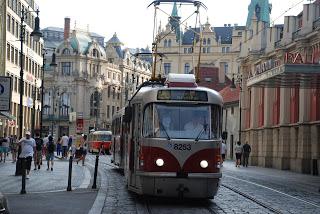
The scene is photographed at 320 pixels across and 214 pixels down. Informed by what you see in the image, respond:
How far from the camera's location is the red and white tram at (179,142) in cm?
1698

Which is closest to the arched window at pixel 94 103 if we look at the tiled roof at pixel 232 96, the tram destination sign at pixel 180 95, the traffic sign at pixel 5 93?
the tiled roof at pixel 232 96

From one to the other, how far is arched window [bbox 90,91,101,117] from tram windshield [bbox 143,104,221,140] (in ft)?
373

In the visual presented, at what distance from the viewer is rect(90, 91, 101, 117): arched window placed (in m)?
131

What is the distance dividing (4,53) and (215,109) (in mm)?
53241

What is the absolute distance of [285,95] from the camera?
168 ft

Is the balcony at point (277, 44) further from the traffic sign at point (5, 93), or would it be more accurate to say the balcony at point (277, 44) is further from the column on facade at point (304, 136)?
the traffic sign at point (5, 93)

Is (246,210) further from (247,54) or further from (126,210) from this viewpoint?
(247,54)

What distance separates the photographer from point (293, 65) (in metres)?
30.4

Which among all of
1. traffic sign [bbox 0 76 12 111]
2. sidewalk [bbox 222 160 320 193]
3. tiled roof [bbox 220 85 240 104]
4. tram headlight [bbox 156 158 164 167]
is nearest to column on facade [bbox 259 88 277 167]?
sidewalk [bbox 222 160 320 193]

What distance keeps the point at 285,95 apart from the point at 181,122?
→ 3512 cm

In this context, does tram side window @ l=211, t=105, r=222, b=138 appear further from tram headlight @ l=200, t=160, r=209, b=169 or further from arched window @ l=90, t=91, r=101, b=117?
arched window @ l=90, t=91, r=101, b=117

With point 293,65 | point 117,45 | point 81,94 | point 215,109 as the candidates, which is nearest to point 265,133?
point 293,65

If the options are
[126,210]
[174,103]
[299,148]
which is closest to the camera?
[126,210]

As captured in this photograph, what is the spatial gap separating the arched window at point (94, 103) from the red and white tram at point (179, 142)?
113273 mm
